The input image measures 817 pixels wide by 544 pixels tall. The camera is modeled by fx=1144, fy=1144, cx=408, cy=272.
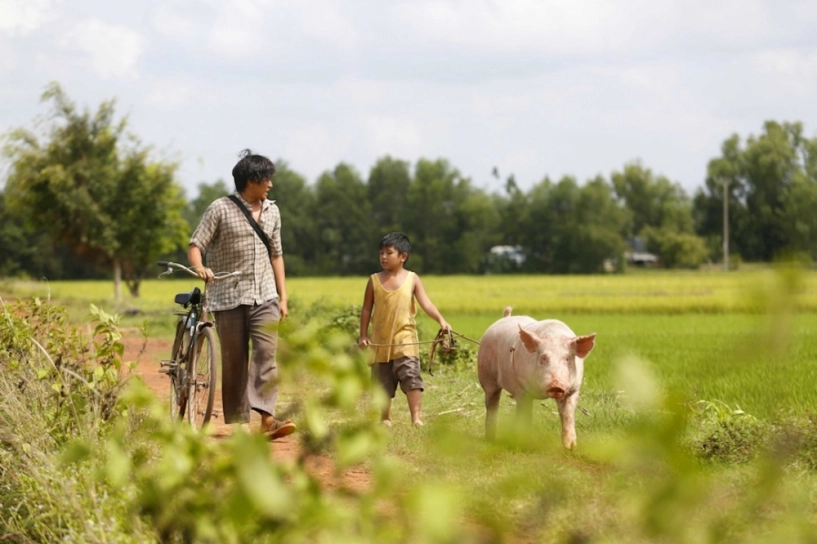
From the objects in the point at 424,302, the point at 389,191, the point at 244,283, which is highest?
the point at 389,191

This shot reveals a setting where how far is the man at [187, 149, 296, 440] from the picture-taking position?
315 inches

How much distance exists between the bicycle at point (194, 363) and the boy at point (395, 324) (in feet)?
4.67

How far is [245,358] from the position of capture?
26.9 ft

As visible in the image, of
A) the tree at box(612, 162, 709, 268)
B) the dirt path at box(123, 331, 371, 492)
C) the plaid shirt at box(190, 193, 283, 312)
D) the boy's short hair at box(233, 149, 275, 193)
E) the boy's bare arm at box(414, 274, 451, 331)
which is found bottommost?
the dirt path at box(123, 331, 371, 492)

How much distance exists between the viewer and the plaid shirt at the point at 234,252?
26.3 feet

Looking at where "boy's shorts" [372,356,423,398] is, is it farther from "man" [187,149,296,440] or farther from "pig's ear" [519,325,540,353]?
"pig's ear" [519,325,540,353]

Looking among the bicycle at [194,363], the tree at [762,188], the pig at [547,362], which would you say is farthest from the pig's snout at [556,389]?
the tree at [762,188]

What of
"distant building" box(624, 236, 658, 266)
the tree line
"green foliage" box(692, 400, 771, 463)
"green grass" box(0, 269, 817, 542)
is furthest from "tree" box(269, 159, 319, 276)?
"green foliage" box(692, 400, 771, 463)

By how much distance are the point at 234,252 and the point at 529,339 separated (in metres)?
2.30

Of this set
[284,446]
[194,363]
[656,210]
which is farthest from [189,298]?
[656,210]

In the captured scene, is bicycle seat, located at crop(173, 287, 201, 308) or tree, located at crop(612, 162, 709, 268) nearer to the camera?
bicycle seat, located at crop(173, 287, 201, 308)

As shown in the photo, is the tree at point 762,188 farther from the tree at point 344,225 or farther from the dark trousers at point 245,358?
the dark trousers at point 245,358

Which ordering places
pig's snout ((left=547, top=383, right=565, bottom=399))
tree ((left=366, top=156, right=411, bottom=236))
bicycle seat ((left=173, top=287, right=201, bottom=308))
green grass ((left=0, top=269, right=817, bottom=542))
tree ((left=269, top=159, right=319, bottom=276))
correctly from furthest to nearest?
tree ((left=366, top=156, right=411, bottom=236)) → tree ((left=269, top=159, right=319, bottom=276)) → bicycle seat ((left=173, top=287, right=201, bottom=308)) → pig's snout ((left=547, top=383, right=565, bottom=399)) → green grass ((left=0, top=269, right=817, bottom=542))

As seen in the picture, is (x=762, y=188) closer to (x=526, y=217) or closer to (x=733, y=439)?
(x=526, y=217)
